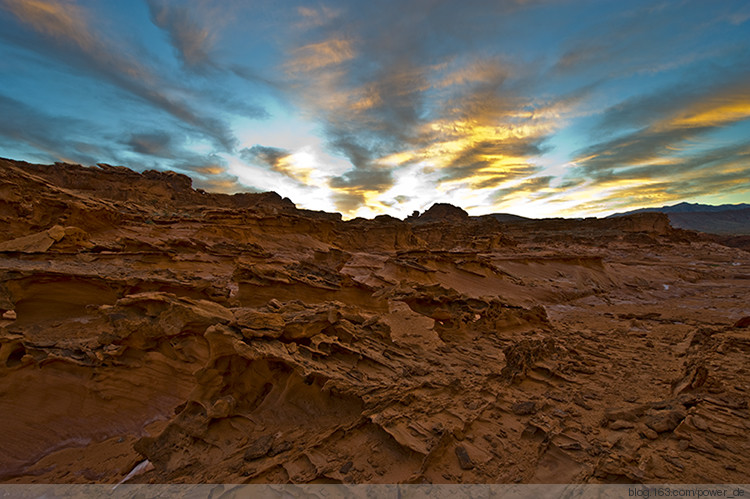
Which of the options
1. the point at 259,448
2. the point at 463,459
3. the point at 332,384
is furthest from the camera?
the point at 332,384

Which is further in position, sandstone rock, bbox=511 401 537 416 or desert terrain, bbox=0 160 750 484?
sandstone rock, bbox=511 401 537 416

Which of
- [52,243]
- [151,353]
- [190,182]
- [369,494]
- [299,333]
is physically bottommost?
[369,494]

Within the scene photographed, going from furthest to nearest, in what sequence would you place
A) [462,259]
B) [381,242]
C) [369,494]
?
[381,242] → [462,259] → [369,494]

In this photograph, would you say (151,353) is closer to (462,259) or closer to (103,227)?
(103,227)

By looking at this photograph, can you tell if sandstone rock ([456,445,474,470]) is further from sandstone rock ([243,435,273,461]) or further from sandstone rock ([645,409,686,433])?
sandstone rock ([243,435,273,461])

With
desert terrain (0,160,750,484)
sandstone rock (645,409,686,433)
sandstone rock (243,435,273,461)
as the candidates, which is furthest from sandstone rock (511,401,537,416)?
sandstone rock (243,435,273,461)

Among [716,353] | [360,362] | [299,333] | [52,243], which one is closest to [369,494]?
[360,362]

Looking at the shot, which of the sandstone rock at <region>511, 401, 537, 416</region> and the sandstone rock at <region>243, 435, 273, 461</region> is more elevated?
the sandstone rock at <region>511, 401, 537, 416</region>

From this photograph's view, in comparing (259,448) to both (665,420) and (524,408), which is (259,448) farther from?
(665,420)

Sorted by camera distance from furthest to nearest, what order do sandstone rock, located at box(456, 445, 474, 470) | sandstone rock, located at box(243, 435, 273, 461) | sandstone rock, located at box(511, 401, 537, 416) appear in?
sandstone rock, located at box(511, 401, 537, 416) < sandstone rock, located at box(243, 435, 273, 461) < sandstone rock, located at box(456, 445, 474, 470)

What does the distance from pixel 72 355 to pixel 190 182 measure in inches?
1746

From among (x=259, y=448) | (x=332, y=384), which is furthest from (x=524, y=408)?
(x=259, y=448)

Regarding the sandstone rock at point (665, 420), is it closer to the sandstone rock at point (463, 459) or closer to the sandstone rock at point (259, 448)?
the sandstone rock at point (463, 459)

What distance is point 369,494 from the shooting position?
2.93 metres
